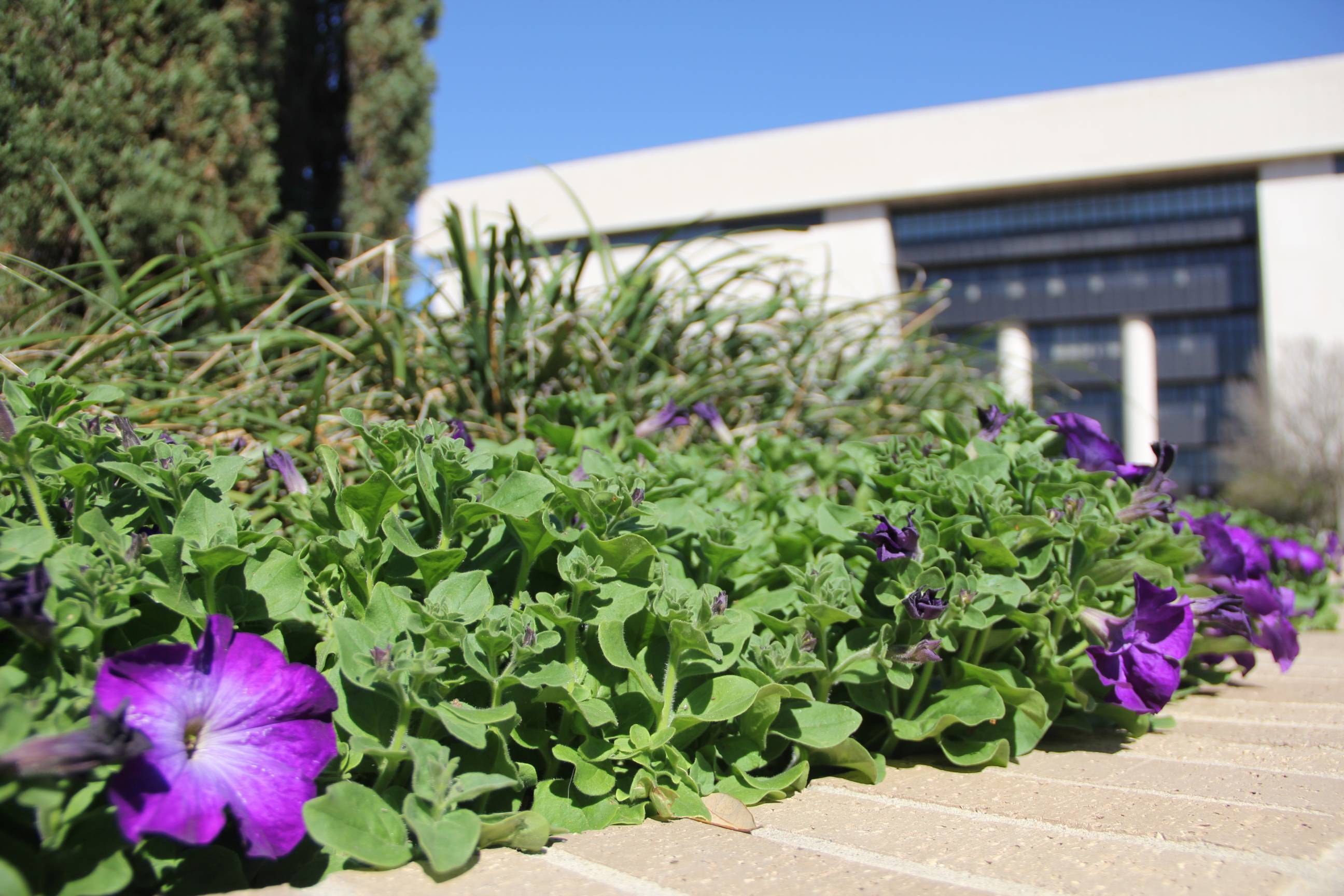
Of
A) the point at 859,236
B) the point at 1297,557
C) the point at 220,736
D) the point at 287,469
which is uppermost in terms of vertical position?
the point at 859,236

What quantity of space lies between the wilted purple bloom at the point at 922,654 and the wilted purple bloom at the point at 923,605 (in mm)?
33

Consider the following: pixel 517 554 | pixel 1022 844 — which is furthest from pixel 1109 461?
pixel 517 554

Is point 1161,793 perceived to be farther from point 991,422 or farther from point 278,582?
point 278,582

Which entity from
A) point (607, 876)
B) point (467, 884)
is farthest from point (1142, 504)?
point (467, 884)

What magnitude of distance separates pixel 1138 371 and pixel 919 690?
24.1m

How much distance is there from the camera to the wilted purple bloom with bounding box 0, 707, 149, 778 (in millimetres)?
654

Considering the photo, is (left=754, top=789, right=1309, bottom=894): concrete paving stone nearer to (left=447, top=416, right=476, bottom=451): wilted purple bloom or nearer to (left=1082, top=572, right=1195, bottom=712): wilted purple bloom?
(left=1082, top=572, right=1195, bottom=712): wilted purple bloom

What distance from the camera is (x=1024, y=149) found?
852 inches

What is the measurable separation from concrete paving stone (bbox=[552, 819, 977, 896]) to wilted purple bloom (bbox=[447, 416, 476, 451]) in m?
0.57

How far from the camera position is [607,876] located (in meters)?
0.82

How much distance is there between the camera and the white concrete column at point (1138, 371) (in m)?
21.8

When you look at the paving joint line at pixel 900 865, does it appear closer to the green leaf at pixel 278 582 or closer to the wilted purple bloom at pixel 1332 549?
the green leaf at pixel 278 582

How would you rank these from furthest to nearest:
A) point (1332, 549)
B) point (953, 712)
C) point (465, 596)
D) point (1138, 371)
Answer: point (1138, 371) < point (1332, 549) < point (953, 712) < point (465, 596)

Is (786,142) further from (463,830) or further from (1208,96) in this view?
(463,830)
